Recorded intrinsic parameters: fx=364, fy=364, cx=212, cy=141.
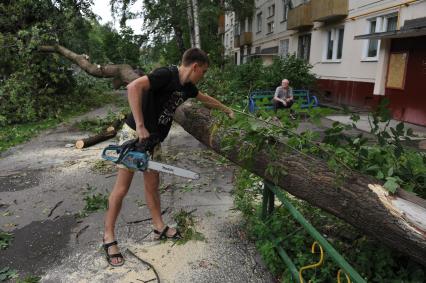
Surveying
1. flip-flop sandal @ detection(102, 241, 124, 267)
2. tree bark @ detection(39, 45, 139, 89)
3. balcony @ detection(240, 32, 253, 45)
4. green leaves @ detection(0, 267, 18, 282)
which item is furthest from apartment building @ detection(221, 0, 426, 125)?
green leaves @ detection(0, 267, 18, 282)

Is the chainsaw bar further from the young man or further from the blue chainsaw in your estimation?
the young man

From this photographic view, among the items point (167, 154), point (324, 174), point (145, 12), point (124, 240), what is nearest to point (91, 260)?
point (124, 240)

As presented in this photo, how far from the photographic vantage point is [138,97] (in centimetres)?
250

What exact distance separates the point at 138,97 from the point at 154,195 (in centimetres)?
103

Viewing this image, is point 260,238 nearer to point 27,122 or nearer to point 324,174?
point 324,174

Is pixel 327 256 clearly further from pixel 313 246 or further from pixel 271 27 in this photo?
pixel 271 27

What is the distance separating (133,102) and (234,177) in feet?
8.35

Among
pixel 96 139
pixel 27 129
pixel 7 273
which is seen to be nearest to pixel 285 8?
pixel 27 129

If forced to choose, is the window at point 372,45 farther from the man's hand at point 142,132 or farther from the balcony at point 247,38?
the balcony at point 247,38

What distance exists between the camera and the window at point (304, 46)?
17186 mm

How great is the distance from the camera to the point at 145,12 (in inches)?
768

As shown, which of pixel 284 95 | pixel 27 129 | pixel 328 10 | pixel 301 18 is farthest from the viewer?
pixel 301 18

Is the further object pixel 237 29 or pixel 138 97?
pixel 237 29

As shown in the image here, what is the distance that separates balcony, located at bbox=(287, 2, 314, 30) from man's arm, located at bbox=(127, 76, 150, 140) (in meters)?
14.4
